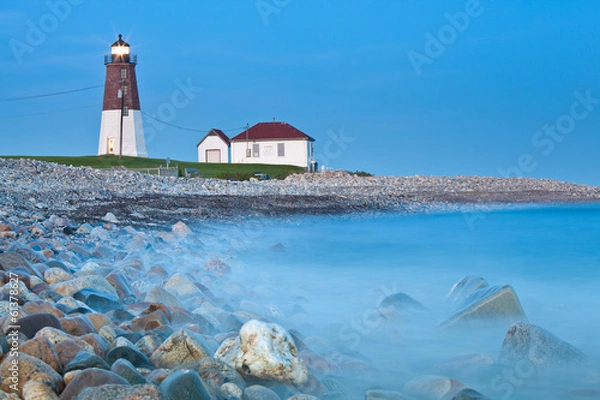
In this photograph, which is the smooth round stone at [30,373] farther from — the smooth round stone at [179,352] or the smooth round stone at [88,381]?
the smooth round stone at [179,352]

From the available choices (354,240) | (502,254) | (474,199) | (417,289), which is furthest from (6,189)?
(474,199)

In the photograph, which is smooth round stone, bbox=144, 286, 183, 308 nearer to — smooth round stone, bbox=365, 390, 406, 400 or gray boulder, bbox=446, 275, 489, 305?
smooth round stone, bbox=365, 390, 406, 400

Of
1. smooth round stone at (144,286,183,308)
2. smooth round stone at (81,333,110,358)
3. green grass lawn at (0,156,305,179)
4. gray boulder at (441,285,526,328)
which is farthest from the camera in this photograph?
green grass lawn at (0,156,305,179)

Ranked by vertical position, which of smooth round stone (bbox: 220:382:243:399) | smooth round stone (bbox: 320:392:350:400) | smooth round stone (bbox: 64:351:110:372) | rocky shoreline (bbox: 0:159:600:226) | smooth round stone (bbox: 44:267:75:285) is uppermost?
rocky shoreline (bbox: 0:159:600:226)

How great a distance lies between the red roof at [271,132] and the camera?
45375mm

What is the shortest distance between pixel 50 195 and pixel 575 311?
9.86 meters

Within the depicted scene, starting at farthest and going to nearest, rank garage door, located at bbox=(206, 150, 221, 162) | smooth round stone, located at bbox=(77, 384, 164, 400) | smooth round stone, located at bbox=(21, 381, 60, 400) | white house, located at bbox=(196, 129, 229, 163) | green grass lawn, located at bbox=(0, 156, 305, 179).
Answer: garage door, located at bbox=(206, 150, 221, 162), white house, located at bbox=(196, 129, 229, 163), green grass lawn, located at bbox=(0, 156, 305, 179), smooth round stone, located at bbox=(21, 381, 60, 400), smooth round stone, located at bbox=(77, 384, 164, 400)

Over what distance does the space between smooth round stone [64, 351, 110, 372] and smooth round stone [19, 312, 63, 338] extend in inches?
21.1

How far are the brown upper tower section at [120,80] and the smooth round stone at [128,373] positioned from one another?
4180 centimetres

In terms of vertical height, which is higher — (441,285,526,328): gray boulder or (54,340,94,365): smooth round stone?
(54,340,94,365): smooth round stone

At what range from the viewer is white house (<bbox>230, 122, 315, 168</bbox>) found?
45.2 m

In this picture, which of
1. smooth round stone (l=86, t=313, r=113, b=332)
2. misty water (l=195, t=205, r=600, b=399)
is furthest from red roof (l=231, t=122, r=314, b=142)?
smooth round stone (l=86, t=313, r=113, b=332)

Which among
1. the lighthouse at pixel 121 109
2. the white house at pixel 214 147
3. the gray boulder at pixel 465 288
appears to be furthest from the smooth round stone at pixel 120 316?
the white house at pixel 214 147

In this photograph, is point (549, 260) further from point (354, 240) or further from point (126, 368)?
point (126, 368)
